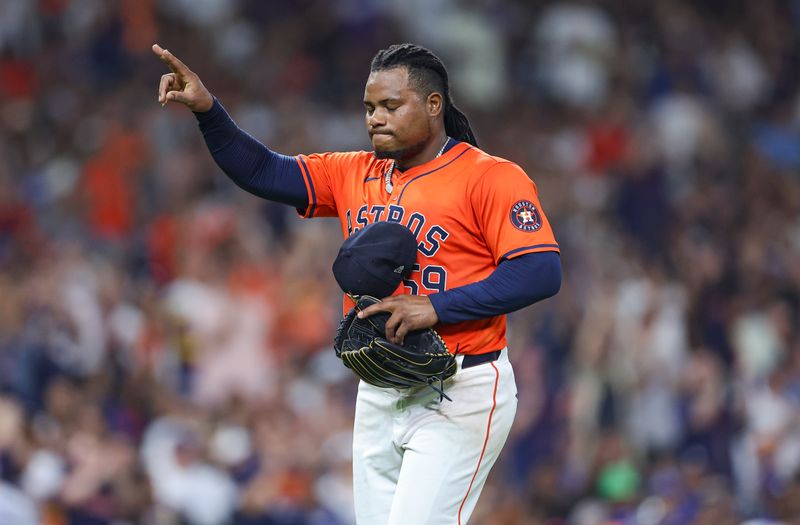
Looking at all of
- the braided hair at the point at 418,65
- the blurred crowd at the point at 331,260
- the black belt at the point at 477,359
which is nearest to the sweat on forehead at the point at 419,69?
the braided hair at the point at 418,65

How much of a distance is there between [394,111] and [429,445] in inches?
41.1

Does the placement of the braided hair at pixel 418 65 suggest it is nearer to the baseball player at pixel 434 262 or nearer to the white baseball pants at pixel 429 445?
the baseball player at pixel 434 262

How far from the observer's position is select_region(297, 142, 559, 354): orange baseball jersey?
13.0 feet

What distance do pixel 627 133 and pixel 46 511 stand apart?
6.01 metres

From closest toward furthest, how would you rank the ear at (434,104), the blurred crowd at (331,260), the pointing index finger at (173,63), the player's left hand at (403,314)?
the player's left hand at (403,314) < the pointing index finger at (173,63) < the ear at (434,104) < the blurred crowd at (331,260)

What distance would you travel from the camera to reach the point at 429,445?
13.4ft

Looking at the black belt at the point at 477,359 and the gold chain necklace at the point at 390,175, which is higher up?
the gold chain necklace at the point at 390,175

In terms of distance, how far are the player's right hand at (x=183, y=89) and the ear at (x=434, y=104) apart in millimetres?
706

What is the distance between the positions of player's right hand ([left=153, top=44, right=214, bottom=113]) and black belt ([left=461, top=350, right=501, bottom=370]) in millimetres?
1159

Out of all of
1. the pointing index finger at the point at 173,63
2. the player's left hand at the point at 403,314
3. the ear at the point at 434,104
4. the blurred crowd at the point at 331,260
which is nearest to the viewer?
the player's left hand at the point at 403,314

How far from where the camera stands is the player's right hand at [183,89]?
411cm

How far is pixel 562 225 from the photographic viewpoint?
33.3 feet

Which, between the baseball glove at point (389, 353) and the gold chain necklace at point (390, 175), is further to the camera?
the gold chain necklace at point (390, 175)

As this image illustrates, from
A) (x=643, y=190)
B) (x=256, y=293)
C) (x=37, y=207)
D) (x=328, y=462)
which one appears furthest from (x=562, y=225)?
(x=37, y=207)
